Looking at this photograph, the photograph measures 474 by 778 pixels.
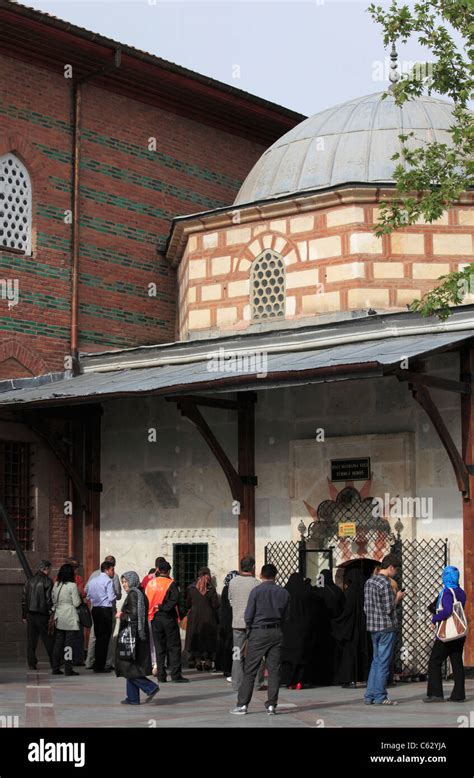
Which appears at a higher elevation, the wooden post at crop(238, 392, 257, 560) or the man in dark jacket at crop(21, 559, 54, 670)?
the wooden post at crop(238, 392, 257, 560)

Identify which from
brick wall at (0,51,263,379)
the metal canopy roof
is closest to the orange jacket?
the metal canopy roof

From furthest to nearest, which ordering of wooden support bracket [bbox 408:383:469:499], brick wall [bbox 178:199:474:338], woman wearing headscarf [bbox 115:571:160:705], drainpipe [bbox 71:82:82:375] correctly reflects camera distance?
drainpipe [bbox 71:82:82:375] < brick wall [bbox 178:199:474:338] < wooden support bracket [bbox 408:383:469:499] < woman wearing headscarf [bbox 115:571:160:705]

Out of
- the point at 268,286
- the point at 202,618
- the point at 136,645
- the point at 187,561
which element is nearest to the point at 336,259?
the point at 268,286

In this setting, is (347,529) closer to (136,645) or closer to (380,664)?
(380,664)

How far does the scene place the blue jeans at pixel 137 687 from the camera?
44.2 feet

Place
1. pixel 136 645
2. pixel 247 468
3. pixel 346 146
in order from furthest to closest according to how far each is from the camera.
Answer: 1. pixel 346 146
2. pixel 247 468
3. pixel 136 645

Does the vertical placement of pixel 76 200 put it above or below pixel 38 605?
above

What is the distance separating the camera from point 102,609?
17953 millimetres

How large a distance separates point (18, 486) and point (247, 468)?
11.9 ft

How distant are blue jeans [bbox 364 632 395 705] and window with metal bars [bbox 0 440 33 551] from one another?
7936mm

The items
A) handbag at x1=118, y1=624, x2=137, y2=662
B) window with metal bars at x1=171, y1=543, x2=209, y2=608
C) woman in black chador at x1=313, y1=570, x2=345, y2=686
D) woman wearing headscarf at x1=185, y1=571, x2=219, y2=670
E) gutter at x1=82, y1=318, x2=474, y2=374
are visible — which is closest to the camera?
handbag at x1=118, y1=624, x2=137, y2=662

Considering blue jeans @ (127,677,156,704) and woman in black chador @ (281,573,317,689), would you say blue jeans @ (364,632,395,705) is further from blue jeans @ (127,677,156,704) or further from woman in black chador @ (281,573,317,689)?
blue jeans @ (127,677,156,704)

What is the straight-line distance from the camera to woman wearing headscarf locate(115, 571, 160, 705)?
43.7 feet

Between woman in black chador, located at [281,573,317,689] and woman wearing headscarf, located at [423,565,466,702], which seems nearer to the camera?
woman wearing headscarf, located at [423,565,466,702]
